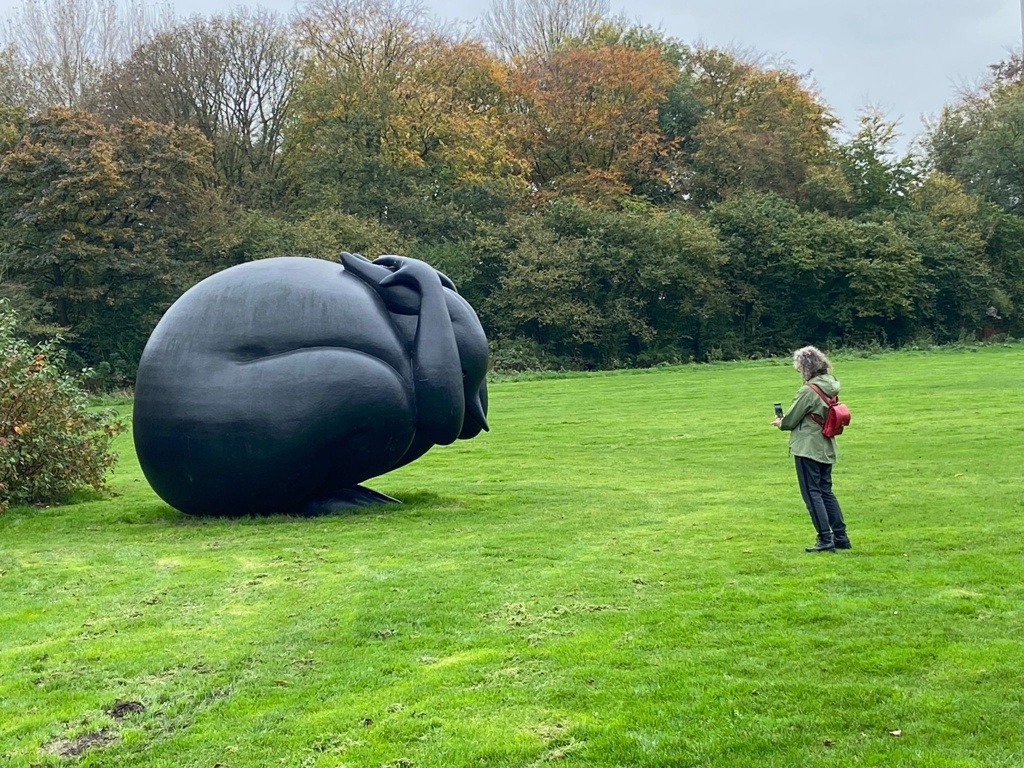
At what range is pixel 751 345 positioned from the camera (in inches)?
1962

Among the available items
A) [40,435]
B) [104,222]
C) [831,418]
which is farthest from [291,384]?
[104,222]

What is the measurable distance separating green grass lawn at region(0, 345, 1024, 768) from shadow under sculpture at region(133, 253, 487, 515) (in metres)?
0.67

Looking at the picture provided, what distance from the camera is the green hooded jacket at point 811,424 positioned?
1013 cm

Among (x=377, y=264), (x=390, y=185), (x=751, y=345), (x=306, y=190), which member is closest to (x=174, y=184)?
(x=306, y=190)

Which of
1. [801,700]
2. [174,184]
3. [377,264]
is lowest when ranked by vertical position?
[801,700]

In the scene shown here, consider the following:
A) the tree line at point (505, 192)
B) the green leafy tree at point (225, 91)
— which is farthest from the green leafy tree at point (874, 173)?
the green leafy tree at point (225, 91)

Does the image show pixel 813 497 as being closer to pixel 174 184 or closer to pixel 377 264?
pixel 377 264

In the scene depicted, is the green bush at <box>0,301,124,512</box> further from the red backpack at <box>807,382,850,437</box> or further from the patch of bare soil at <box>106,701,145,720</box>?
the red backpack at <box>807,382,850,437</box>

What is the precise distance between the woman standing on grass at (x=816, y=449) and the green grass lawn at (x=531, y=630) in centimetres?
35

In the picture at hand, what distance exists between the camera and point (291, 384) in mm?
12344

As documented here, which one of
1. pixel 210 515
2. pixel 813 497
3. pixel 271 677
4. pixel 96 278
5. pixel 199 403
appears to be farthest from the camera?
pixel 96 278

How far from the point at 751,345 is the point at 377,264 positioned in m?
38.0

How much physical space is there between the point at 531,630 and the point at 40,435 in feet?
32.6

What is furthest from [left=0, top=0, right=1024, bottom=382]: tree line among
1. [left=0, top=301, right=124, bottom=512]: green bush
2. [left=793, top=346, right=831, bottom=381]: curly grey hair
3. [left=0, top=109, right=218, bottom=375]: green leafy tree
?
[left=793, top=346, right=831, bottom=381]: curly grey hair
